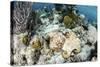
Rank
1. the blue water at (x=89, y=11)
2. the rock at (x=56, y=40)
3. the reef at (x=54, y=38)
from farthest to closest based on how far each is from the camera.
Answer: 1. the blue water at (x=89, y=11)
2. the rock at (x=56, y=40)
3. the reef at (x=54, y=38)

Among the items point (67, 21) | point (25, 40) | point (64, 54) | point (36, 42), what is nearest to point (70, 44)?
point (64, 54)

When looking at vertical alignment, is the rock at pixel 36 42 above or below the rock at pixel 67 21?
below

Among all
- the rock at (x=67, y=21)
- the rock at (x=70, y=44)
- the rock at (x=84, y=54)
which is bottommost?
the rock at (x=84, y=54)

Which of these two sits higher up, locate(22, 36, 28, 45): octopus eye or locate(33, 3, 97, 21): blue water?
locate(33, 3, 97, 21): blue water

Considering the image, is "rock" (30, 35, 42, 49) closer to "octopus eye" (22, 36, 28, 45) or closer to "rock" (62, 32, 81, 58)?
"octopus eye" (22, 36, 28, 45)

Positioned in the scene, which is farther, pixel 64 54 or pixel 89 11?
pixel 89 11

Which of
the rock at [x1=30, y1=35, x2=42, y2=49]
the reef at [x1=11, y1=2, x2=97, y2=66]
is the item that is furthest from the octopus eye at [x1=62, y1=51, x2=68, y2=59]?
the rock at [x1=30, y1=35, x2=42, y2=49]

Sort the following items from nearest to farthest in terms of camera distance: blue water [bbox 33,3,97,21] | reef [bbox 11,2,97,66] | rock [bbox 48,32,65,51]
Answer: reef [bbox 11,2,97,66] → rock [bbox 48,32,65,51] → blue water [bbox 33,3,97,21]

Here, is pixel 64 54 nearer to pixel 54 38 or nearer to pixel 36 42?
pixel 54 38

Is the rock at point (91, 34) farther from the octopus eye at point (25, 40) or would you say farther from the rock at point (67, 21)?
the octopus eye at point (25, 40)

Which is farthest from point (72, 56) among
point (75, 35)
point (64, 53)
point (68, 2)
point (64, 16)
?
point (68, 2)

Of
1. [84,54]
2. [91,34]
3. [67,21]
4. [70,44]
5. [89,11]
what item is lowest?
[84,54]

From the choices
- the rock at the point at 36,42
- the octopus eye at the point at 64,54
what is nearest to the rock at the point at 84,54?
the octopus eye at the point at 64,54

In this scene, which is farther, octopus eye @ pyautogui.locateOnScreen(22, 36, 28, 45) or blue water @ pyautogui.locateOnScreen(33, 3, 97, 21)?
blue water @ pyautogui.locateOnScreen(33, 3, 97, 21)
